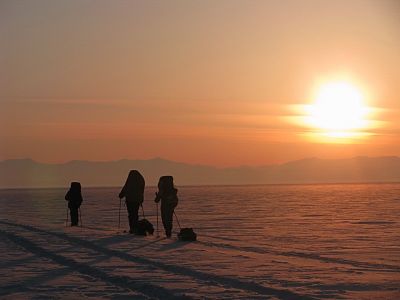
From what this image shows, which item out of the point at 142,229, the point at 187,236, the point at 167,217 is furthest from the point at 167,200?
the point at 187,236

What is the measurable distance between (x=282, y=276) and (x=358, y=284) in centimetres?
147

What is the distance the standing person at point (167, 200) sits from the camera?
21.4 metres

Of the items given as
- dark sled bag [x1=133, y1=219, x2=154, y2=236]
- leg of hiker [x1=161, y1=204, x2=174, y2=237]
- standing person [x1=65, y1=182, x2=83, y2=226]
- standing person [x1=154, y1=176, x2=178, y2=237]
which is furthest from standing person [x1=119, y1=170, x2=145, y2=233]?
standing person [x1=65, y1=182, x2=83, y2=226]

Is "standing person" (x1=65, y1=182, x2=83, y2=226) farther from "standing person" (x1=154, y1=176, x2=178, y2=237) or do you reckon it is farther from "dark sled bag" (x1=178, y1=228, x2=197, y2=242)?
"dark sled bag" (x1=178, y1=228, x2=197, y2=242)

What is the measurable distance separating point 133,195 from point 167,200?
5.66ft

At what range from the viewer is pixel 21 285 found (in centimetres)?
1123

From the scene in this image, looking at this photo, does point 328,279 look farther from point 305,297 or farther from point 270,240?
point 270,240

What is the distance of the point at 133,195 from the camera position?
22.8 m

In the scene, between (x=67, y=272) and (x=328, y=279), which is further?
(x=67, y=272)

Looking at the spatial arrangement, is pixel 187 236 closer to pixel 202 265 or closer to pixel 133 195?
pixel 133 195

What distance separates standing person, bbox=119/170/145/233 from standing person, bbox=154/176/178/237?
4.40ft

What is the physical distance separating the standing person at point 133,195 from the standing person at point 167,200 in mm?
1340

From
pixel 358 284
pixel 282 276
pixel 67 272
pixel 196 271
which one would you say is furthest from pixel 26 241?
pixel 358 284

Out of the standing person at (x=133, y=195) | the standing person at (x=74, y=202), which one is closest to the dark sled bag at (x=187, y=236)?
the standing person at (x=133, y=195)
